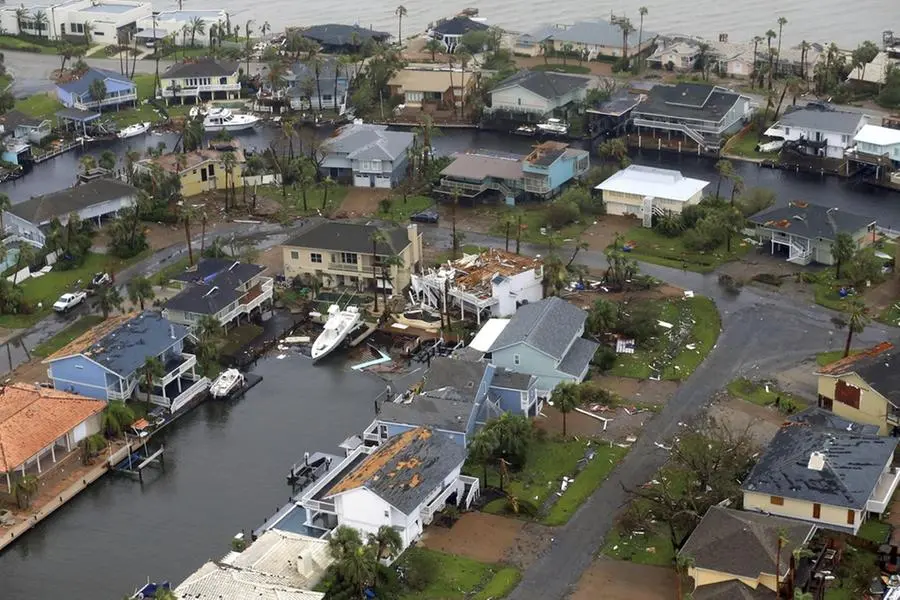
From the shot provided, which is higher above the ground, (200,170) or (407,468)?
(200,170)

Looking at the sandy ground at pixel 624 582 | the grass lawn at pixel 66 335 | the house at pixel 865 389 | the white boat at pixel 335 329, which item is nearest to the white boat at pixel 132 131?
the grass lawn at pixel 66 335

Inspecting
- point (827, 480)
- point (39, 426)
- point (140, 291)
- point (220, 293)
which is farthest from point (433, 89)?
point (827, 480)

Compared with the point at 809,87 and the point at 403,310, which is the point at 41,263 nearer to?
the point at 403,310

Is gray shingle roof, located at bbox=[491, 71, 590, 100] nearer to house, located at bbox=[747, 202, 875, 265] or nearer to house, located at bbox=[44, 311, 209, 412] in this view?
house, located at bbox=[747, 202, 875, 265]

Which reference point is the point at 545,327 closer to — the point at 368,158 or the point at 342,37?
the point at 368,158

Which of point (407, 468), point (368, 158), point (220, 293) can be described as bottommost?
point (407, 468)

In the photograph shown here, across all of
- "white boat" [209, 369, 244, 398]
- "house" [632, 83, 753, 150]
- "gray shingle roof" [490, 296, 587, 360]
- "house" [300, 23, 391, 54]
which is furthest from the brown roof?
"house" [300, 23, 391, 54]
